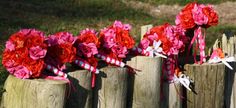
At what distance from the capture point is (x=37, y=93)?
324cm

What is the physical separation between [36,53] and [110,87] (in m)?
0.60

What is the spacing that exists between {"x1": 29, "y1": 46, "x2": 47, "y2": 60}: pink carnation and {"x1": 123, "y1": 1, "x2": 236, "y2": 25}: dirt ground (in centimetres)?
1379

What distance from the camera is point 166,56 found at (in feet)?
13.4

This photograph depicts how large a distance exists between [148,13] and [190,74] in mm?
13049

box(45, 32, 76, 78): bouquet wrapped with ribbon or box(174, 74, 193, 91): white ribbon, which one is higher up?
box(45, 32, 76, 78): bouquet wrapped with ribbon

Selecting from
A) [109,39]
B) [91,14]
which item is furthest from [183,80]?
[91,14]

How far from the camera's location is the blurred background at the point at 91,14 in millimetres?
12453

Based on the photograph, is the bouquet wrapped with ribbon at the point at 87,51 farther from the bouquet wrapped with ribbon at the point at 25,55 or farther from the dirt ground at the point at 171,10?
the dirt ground at the point at 171,10

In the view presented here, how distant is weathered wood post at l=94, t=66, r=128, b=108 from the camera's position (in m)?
3.65

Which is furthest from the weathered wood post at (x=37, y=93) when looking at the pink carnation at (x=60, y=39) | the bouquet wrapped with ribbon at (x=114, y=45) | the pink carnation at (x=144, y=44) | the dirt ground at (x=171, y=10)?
the dirt ground at (x=171, y=10)

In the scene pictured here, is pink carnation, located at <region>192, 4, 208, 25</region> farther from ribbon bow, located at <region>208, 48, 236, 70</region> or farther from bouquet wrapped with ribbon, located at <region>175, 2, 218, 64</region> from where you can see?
ribbon bow, located at <region>208, 48, 236, 70</region>

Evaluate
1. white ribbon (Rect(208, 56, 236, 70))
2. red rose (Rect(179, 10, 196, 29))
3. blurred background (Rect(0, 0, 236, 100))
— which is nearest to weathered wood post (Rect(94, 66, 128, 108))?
red rose (Rect(179, 10, 196, 29))

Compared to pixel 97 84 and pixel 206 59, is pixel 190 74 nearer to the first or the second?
pixel 206 59

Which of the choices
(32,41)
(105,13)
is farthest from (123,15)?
(32,41)
